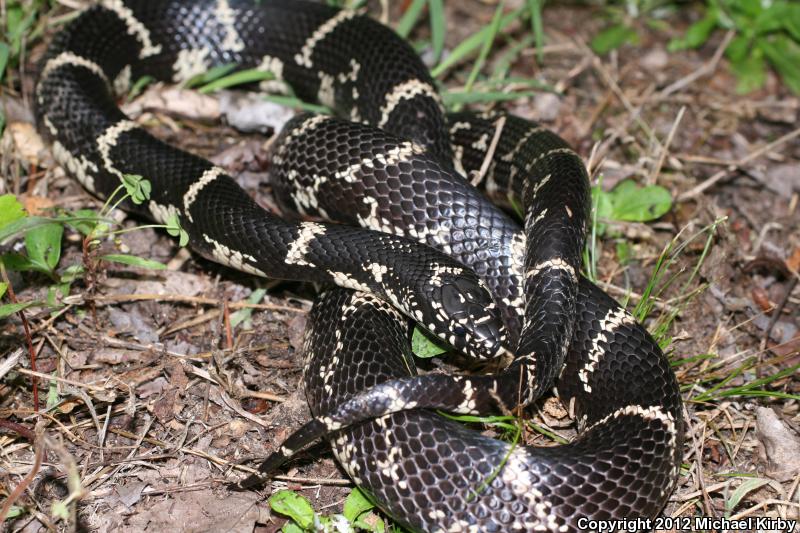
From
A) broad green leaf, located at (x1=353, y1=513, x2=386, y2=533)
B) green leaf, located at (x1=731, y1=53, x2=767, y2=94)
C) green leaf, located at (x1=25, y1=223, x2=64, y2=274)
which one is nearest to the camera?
broad green leaf, located at (x1=353, y1=513, x2=386, y2=533)

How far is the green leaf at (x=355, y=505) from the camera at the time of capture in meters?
4.86

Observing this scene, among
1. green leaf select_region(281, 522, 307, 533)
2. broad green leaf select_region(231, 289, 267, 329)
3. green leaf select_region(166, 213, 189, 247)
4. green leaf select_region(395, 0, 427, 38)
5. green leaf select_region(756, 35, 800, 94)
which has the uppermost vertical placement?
green leaf select_region(395, 0, 427, 38)

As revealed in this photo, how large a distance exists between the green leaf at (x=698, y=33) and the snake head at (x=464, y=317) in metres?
5.27

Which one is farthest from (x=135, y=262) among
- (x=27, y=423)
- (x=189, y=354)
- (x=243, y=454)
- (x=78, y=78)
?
(x=78, y=78)

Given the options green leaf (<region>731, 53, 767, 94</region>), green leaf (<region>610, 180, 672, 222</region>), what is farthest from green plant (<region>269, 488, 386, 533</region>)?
green leaf (<region>731, 53, 767, 94</region>)

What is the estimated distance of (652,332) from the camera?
591cm

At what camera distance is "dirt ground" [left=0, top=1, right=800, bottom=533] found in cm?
496

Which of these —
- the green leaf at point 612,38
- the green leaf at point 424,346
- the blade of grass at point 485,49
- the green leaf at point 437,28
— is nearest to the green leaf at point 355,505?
the green leaf at point 424,346

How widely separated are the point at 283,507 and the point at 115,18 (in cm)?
547

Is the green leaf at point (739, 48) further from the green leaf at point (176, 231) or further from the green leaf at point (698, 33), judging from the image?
the green leaf at point (176, 231)

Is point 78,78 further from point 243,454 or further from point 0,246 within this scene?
point 243,454

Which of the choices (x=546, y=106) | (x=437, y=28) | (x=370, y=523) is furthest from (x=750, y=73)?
(x=370, y=523)

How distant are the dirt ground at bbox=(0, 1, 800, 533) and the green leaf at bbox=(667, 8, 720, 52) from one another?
71cm

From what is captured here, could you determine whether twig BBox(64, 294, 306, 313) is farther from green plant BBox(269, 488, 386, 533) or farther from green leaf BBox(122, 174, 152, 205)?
green plant BBox(269, 488, 386, 533)
